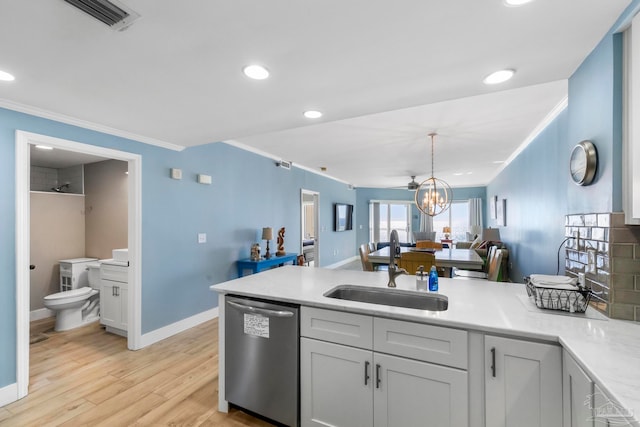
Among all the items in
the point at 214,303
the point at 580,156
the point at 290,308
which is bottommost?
the point at 214,303

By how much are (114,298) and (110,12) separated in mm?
3263

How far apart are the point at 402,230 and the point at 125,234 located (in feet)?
27.9

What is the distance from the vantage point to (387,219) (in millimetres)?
10148

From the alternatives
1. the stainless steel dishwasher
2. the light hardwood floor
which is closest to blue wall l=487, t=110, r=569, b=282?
the stainless steel dishwasher

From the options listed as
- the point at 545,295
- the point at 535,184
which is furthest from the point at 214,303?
the point at 535,184

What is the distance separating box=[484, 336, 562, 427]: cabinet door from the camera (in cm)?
123

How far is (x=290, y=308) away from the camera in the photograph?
5.92 ft

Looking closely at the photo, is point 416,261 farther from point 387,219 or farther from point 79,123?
point 387,219

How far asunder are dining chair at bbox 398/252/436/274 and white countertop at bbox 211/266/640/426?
1.23 m

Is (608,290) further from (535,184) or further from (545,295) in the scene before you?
(535,184)

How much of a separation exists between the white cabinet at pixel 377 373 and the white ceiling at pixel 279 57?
1.47m

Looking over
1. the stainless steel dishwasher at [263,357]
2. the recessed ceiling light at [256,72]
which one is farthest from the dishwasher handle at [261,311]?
the recessed ceiling light at [256,72]

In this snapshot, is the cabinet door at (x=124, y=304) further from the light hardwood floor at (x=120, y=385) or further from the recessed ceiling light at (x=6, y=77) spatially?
the recessed ceiling light at (x=6, y=77)

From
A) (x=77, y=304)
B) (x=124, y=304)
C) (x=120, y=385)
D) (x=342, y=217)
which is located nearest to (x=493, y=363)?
(x=120, y=385)
